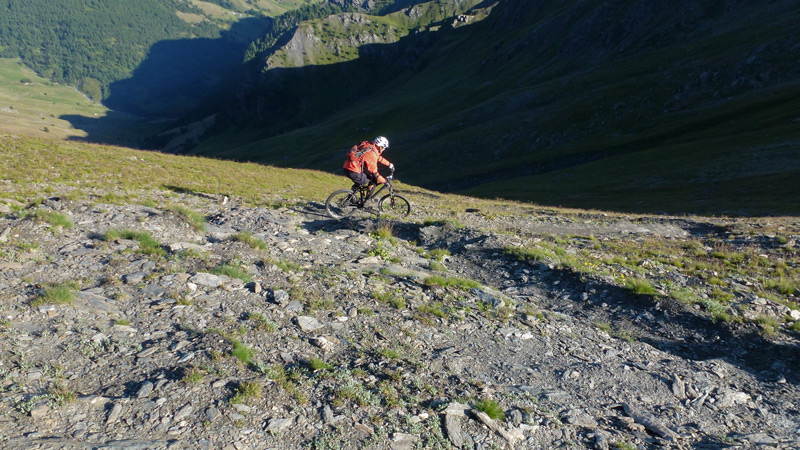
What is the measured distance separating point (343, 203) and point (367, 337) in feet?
36.9

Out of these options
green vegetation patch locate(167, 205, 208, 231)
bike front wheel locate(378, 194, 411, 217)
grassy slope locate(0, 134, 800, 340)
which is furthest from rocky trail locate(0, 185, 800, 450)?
bike front wheel locate(378, 194, 411, 217)

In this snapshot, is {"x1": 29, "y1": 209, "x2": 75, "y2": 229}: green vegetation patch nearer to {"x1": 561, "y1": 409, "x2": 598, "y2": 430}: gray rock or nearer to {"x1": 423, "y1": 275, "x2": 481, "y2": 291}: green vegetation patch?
{"x1": 423, "y1": 275, "x2": 481, "y2": 291}: green vegetation patch

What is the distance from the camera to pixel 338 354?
25.2 ft

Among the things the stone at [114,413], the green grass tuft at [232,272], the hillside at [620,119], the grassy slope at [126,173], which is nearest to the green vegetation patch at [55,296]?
the green grass tuft at [232,272]

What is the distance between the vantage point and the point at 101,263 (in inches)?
416

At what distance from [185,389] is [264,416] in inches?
48.5

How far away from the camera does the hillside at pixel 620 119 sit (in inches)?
1724

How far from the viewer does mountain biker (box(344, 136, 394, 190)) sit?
17.5m

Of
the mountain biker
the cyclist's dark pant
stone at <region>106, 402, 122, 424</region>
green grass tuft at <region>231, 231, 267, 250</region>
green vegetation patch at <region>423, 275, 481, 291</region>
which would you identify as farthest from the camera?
the cyclist's dark pant

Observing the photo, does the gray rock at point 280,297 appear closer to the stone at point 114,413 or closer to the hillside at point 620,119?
the stone at point 114,413

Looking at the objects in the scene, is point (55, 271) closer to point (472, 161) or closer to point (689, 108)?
point (472, 161)

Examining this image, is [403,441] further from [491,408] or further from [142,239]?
[142,239]

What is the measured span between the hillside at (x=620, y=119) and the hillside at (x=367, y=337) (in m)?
27.8

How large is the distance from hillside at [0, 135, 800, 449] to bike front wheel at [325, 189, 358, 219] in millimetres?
2117
